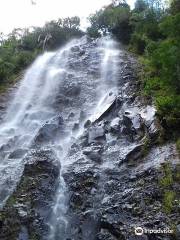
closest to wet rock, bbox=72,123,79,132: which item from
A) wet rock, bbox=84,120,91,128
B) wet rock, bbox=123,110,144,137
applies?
wet rock, bbox=84,120,91,128

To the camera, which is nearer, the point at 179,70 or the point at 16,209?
Answer: the point at 16,209

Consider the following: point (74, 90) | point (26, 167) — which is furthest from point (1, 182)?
point (74, 90)

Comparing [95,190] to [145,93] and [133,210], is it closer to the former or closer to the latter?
[133,210]

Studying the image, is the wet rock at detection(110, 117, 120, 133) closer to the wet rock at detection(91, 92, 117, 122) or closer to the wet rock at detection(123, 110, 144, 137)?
the wet rock at detection(123, 110, 144, 137)

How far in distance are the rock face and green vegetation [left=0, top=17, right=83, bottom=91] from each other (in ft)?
43.2

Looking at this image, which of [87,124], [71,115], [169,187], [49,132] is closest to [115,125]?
[87,124]

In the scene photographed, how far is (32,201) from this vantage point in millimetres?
10984

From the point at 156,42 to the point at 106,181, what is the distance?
383 inches

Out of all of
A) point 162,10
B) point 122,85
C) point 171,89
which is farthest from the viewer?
point 162,10

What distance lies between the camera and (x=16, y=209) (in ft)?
35.0

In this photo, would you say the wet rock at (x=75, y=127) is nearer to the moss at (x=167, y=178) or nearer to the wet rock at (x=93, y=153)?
the wet rock at (x=93, y=153)

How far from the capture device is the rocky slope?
9.83 m

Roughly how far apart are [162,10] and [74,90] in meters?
9.14

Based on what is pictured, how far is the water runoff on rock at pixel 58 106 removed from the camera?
12.8 meters
